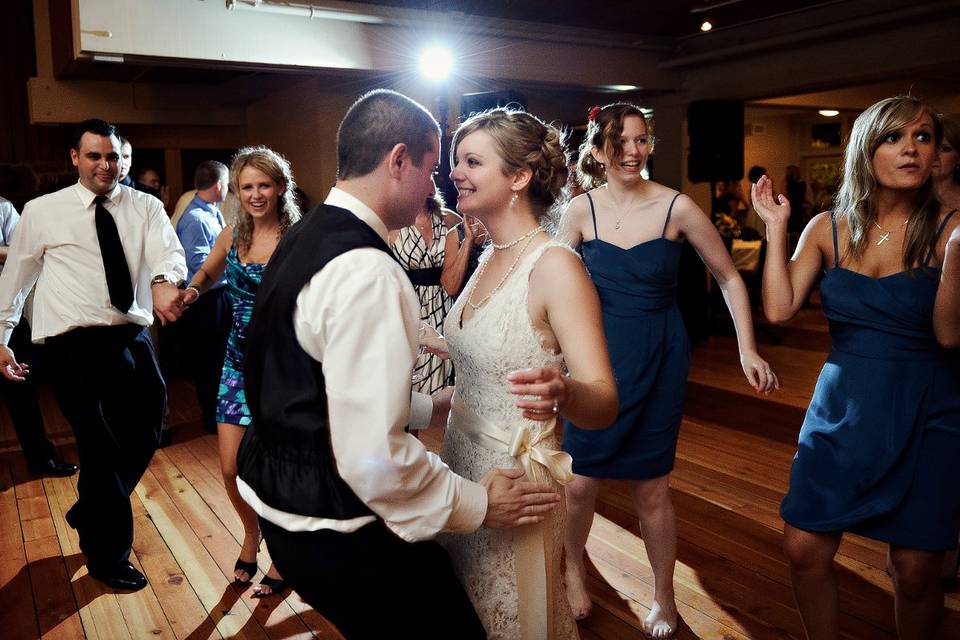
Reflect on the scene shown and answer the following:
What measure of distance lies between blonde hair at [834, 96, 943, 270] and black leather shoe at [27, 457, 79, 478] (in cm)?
411

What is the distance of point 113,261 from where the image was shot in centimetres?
311

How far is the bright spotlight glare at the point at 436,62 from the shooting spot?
659cm

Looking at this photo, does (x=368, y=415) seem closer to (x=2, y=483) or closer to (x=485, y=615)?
(x=485, y=615)

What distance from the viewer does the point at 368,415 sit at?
1236 mm

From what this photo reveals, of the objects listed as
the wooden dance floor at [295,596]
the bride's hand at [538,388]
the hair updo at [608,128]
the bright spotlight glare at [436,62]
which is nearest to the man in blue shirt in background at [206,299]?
the wooden dance floor at [295,596]

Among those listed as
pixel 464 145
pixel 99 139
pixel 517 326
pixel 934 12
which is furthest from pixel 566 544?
pixel 934 12

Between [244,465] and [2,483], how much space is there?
11.8 feet

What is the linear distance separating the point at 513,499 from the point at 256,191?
2.04 m

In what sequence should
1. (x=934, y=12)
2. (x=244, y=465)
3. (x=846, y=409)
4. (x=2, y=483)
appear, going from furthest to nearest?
(x=934, y=12) → (x=2, y=483) → (x=846, y=409) → (x=244, y=465)

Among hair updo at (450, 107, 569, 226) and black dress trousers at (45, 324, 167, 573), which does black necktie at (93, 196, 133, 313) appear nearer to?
black dress trousers at (45, 324, 167, 573)

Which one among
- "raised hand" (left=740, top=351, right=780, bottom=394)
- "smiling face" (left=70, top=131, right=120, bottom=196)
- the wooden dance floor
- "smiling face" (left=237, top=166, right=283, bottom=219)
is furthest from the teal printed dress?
"raised hand" (left=740, top=351, right=780, bottom=394)

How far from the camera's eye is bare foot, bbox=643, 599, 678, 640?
2.51 metres

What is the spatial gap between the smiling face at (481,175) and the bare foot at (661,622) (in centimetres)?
150

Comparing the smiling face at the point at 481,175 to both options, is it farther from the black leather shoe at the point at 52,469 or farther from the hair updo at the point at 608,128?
the black leather shoe at the point at 52,469
